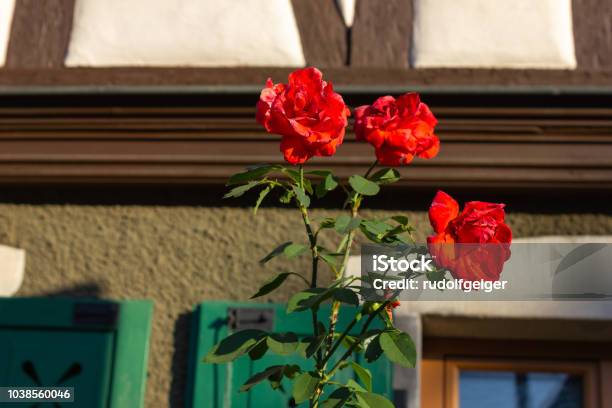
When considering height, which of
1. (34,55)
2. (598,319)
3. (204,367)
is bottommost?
(204,367)

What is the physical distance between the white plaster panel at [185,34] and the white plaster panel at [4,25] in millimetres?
233

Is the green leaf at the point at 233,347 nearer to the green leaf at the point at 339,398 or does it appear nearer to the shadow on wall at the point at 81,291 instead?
the green leaf at the point at 339,398

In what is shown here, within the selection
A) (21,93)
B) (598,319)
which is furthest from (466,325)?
(21,93)

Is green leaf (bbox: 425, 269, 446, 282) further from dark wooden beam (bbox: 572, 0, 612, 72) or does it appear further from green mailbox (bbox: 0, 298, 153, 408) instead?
dark wooden beam (bbox: 572, 0, 612, 72)

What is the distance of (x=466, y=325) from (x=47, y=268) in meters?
1.36

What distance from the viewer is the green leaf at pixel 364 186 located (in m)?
1.75

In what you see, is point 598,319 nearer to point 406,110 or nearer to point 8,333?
point 406,110

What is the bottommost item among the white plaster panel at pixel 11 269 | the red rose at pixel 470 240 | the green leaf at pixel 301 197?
the red rose at pixel 470 240

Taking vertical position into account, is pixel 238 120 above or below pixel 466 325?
above

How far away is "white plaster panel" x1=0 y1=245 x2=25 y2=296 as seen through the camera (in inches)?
123

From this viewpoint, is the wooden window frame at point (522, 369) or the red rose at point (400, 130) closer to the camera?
the red rose at point (400, 130)

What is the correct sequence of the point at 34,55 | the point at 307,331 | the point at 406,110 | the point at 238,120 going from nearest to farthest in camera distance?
the point at 406,110 < the point at 307,331 < the point at 238,120 < the point at 34,55

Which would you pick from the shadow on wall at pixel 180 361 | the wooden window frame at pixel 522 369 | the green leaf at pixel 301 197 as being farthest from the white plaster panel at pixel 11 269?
the green leaf at pixel 301 197

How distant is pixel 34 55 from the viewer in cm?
331
